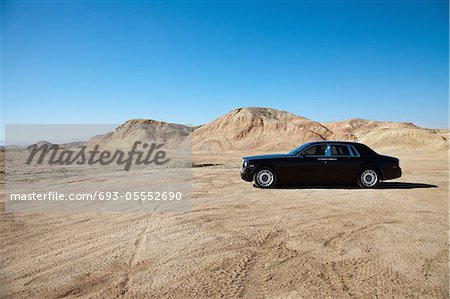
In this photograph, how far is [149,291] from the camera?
3.13 m

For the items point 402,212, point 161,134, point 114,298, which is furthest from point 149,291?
point 161,134

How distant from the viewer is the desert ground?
3197mm

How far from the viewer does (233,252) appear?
13.5 ft

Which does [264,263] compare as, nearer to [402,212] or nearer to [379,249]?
[379,249]

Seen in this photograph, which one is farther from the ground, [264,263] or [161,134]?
[161,134]

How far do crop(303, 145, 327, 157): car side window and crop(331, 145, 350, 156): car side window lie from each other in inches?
10.9

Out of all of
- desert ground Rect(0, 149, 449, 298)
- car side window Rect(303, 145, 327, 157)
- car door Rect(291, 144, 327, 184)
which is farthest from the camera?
car side window Rect(303, 145, 327, 157)

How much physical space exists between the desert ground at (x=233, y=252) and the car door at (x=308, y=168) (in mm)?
2220

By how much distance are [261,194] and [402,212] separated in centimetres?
340

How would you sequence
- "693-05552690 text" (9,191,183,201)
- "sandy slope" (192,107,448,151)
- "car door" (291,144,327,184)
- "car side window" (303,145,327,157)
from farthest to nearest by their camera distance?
"sandy slope" (192,107,448,151)
"car side window" (303,145,327,157)
"car door" (291,144,327,184)
"693-05552690 text" (9,191,183,201)

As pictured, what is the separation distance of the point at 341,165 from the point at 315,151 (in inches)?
34.6

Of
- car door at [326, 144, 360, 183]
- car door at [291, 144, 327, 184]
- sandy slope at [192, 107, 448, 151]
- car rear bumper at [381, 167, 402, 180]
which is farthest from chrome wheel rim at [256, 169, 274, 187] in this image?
sandy slope at [192, 107, 448, 151]

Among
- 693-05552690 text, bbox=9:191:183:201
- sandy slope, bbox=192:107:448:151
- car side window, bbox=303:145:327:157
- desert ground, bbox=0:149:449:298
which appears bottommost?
desert ground, bbox=0:149:449:298

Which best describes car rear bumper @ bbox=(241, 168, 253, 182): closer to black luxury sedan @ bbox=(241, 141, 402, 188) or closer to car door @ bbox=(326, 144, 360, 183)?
black luxury sedan @ bbox=(241, 141, 402, 188)
